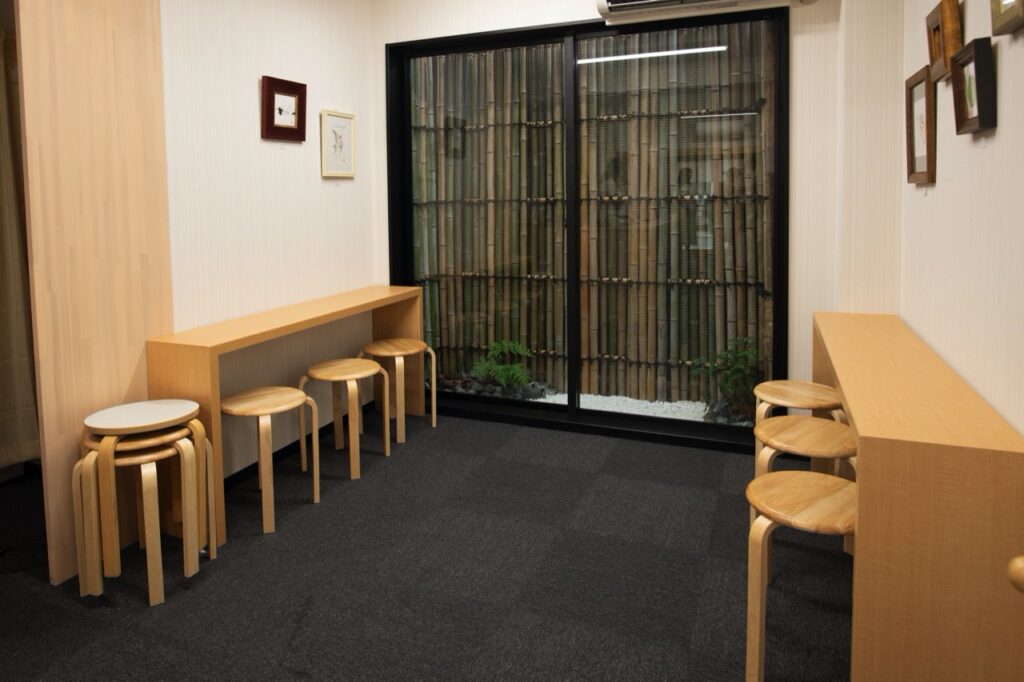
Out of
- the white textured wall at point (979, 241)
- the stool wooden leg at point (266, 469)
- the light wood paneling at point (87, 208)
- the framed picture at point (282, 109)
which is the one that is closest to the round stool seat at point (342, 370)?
the stool wooden leg at point (266, 469)

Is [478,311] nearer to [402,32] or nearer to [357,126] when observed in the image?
[357,126]

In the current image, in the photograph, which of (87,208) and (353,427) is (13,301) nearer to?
(87,208)

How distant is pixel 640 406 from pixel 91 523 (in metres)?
2.79

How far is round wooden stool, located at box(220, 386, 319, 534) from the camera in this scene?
3.03 metres

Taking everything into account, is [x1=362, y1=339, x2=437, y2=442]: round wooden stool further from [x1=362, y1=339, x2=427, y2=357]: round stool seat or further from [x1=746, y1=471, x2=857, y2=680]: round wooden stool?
[x1=746, y1=471, x2=857, y2=680]: round wooden stool

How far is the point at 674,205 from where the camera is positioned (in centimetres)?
409

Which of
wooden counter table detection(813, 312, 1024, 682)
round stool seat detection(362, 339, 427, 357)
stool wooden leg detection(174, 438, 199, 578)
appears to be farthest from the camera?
round stool seat detection(362, 339, 427, 357)

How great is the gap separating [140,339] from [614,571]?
6.58 ft

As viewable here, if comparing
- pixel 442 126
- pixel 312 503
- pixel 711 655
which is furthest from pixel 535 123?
pixel 711 655

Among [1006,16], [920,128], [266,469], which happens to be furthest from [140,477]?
[920,128]

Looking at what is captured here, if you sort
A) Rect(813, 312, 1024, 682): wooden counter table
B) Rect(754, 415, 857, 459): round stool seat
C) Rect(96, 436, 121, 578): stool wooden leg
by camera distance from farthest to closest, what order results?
1. Rect(96, 436, 121, 578): stool wooden leg
2. Rect(754, 415, 857, 459): round stool seat
3. Rect(813, 312, 1024, 682): wooden counter table

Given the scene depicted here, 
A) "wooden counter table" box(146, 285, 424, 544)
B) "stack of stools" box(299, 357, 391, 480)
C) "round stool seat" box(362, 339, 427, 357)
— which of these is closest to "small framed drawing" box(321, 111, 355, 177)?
"wooden counter table" box(146, 285, 424, 544)

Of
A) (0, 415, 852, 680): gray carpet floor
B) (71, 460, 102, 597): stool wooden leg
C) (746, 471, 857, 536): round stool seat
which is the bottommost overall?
(0, 415, 852, 680): gray carpet floor

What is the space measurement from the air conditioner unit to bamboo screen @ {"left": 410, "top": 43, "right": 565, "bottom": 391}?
47 centimetres
